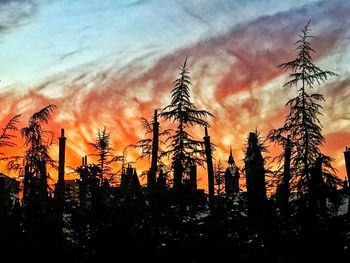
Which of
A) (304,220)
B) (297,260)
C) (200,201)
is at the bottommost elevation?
(297,260)

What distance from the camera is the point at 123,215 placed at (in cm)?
794

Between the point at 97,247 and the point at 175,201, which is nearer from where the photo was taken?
the point at 97,247

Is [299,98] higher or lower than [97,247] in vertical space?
higher

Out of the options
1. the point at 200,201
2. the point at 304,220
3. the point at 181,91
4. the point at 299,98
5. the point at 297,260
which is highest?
the point at 181,91

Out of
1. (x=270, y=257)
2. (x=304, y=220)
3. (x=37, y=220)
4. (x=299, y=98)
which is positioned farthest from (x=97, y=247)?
(x=299, y=98)

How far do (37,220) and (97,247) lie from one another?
131 cm

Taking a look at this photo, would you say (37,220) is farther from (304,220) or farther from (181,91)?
(181,91)

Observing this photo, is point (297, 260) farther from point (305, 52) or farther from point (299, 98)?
point (305, 52)

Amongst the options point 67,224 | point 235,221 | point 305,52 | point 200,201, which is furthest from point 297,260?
point 305,52

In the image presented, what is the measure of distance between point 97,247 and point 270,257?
281 cm

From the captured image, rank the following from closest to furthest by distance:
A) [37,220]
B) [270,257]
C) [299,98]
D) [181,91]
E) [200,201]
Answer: [270,257], [37,220], [200,201], [299,98], [181,91]

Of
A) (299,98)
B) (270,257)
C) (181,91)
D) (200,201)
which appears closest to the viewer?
(270,257)

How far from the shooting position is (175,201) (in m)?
8.51

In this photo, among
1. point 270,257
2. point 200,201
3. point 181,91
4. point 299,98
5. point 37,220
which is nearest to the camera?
point 270,257
